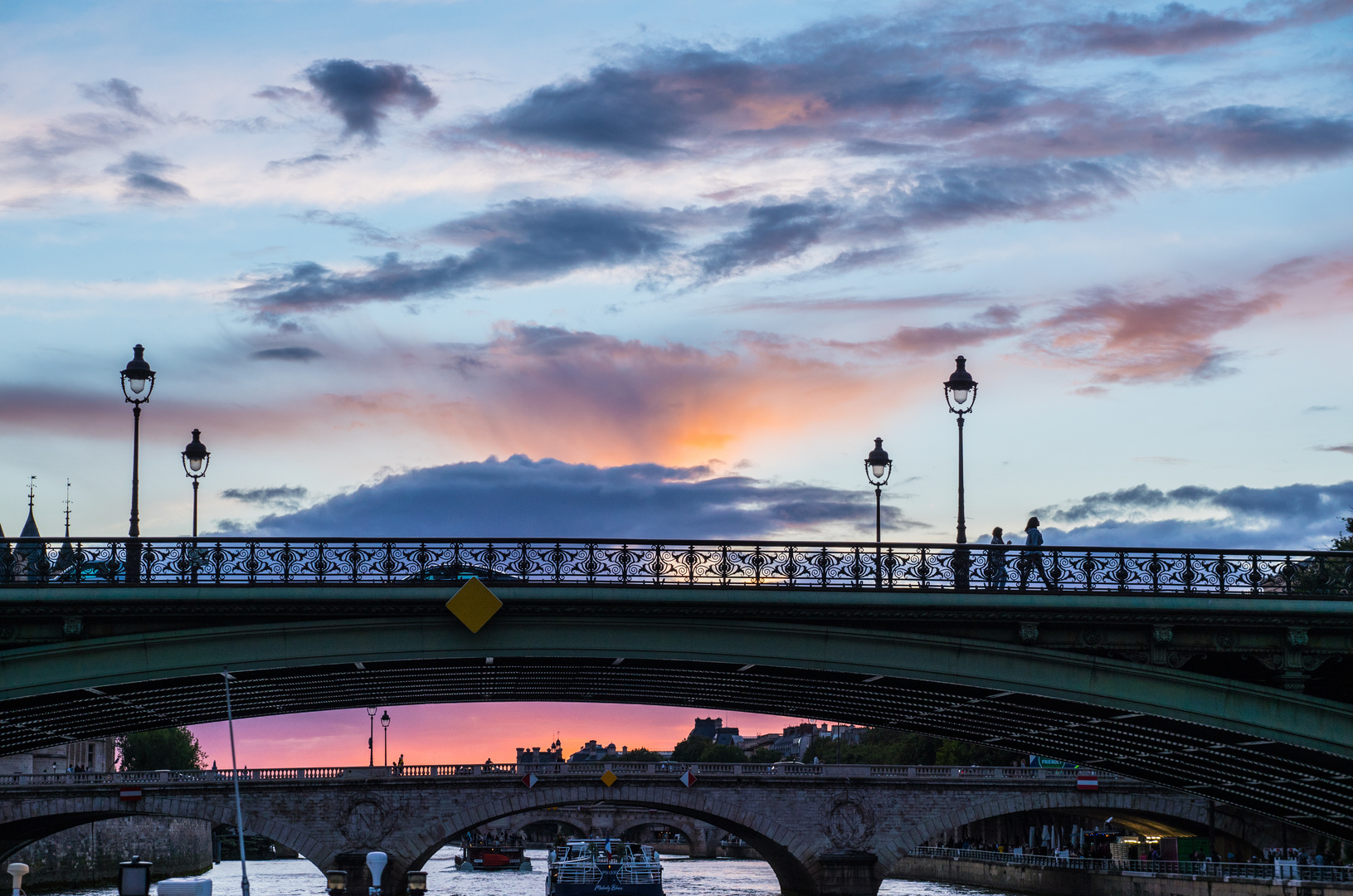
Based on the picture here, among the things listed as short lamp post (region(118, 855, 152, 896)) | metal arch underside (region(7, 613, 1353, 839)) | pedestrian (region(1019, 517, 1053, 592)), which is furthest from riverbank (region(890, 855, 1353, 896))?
short lamp post (region(118, 855, 152, 896))

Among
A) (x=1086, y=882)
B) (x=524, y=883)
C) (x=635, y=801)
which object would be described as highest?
(x=635, y=801)

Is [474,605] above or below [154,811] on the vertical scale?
above

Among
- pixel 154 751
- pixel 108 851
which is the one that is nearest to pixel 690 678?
pixel 108 851

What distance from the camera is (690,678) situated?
120 ft

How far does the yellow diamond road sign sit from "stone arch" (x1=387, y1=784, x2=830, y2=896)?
48.5m

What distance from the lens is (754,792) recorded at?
249ft

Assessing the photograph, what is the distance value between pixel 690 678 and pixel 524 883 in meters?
71.2

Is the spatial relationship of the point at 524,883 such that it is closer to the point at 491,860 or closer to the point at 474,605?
the point at 491,860

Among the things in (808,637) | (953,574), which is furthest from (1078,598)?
(808,637)

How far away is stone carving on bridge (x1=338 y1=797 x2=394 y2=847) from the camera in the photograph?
239ft

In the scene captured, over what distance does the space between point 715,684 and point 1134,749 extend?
1345cm

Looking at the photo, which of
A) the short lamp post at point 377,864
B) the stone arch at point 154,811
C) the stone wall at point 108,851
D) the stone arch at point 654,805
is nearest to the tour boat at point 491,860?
the stone wall at point 108,851

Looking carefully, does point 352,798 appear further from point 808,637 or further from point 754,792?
point 808,637

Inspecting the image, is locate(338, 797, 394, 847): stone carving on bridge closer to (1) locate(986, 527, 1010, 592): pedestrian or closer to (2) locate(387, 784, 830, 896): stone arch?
(2) locate(387, 784, 830, 896): stone arch
